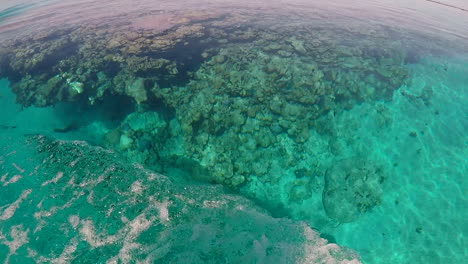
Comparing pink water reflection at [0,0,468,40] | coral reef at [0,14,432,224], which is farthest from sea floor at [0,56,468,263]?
pink water reflection at [0,0,468,40]

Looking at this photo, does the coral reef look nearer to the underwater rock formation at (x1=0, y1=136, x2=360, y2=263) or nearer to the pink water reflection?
the underwater rock formation at (x1=0, y1=136, x2=360, y2=263)

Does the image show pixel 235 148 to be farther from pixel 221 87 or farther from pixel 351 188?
pixel 351 188

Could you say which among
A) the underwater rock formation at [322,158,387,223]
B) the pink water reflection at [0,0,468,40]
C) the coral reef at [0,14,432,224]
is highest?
the pink water reflection at [0,0,468,40]

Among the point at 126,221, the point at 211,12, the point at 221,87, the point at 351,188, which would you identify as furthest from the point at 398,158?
the point at 211,12

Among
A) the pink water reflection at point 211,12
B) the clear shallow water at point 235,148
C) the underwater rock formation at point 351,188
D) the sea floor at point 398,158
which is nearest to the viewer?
the clear shallow water at point 235,148

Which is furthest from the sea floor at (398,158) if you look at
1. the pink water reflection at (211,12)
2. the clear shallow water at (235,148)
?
the pink water reflection at (211,12)

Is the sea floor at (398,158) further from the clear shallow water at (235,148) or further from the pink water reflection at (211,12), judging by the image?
the pink water reflection at (211,12)
